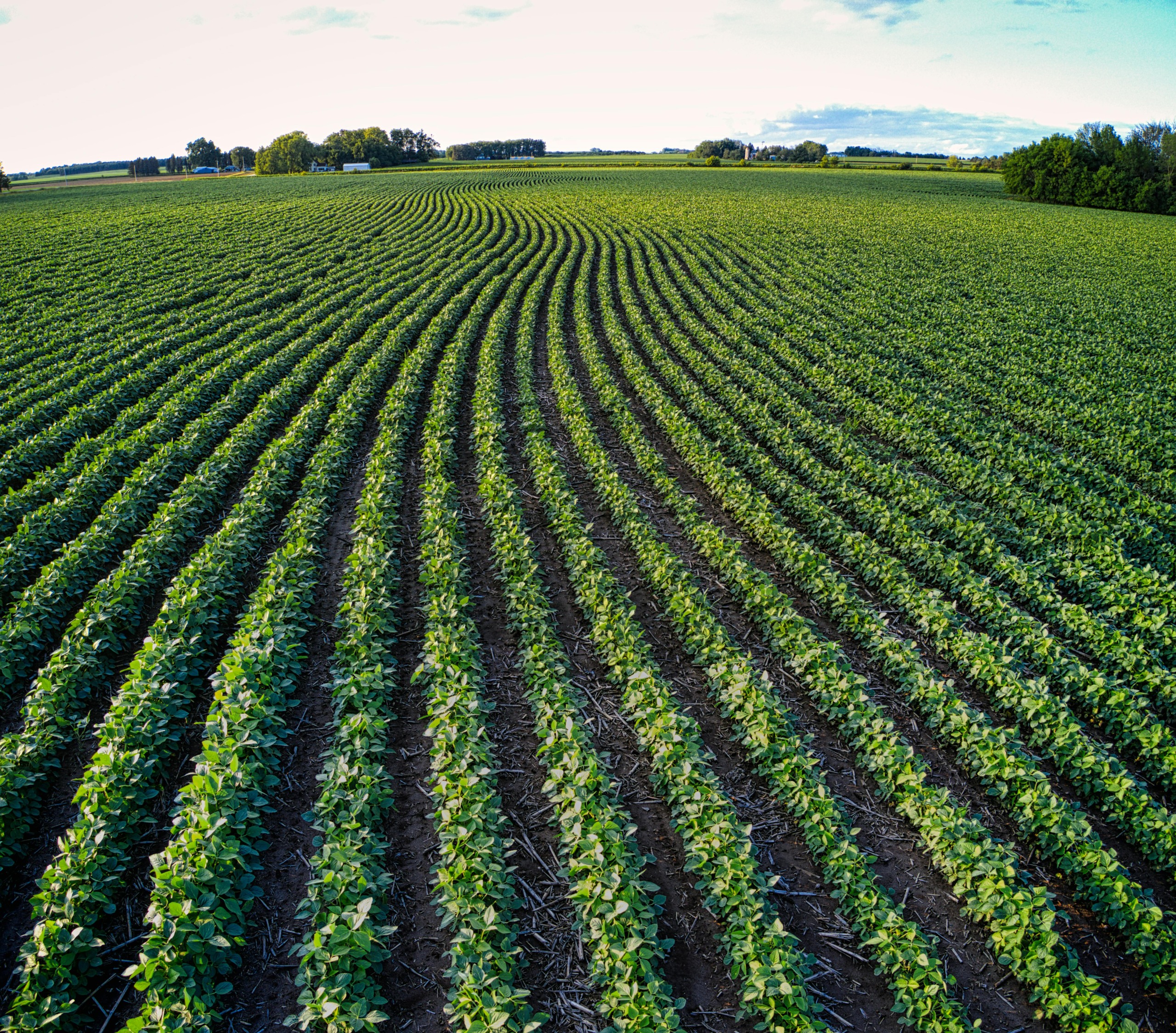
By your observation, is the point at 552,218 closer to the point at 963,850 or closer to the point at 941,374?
the point at 941,374

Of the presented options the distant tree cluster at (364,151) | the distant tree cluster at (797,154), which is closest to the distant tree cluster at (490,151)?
the distant tree cluster at (364,151)

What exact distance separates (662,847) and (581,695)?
2.12 meters

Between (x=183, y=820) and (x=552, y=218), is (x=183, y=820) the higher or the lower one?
the lower one

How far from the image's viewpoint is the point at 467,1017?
15.4 feet

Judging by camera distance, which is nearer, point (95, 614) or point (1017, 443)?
point (95, 614)

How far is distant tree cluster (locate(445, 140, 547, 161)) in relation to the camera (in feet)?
541

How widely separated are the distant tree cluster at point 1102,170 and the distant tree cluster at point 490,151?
12259 cm

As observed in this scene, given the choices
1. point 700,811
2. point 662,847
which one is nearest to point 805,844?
point 700,811

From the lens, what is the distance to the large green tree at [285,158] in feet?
427

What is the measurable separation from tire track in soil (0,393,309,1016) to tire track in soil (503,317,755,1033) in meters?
4.59

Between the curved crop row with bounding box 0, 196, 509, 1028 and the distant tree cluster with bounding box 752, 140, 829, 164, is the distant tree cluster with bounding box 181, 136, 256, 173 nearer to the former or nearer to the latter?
the distant tree cluster with bounding box 752, 140, 829, 164

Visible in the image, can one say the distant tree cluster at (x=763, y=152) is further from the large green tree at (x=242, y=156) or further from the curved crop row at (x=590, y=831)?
the curved crop row at (x=590, y=831)

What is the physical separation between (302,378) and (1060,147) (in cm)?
9751

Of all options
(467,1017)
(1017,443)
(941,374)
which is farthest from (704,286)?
(467,1017)
